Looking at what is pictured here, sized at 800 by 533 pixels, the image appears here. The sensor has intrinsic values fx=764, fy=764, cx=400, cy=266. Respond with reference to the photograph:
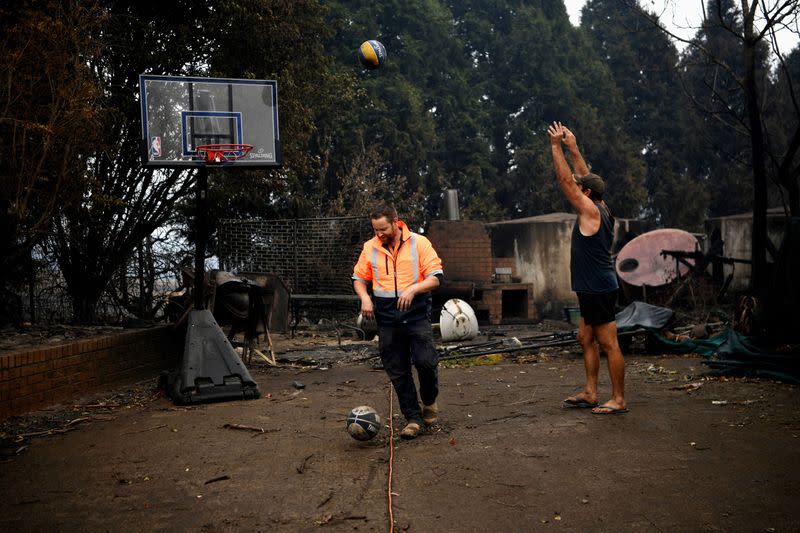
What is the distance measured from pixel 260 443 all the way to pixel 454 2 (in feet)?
125

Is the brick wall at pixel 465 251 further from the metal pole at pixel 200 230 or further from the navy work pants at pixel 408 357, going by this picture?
the navy work pants at pixel 408 357

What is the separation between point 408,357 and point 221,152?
390 centimetres

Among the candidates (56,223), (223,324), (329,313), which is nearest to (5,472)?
(223,324)

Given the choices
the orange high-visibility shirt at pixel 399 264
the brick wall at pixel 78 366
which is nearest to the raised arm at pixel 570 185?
the orange high-visibility shirt at pixel 399 264

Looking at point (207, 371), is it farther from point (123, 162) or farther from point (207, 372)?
point (123, 162)

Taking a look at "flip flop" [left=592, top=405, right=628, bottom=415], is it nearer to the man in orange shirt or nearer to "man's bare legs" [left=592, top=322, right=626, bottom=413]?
"man's bare legs" [left=592, top=322, right=626, bottom=413]

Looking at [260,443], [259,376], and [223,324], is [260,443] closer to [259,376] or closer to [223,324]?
[259,376]

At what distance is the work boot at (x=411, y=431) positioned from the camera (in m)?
5.48

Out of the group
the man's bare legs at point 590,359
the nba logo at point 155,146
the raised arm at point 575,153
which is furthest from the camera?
the nba logo at point 155,146

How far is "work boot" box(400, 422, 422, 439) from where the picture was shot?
5.48 metres

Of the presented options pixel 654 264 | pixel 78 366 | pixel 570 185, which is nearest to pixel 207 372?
pixel 78 366

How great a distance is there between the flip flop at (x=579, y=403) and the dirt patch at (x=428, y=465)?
19 cm

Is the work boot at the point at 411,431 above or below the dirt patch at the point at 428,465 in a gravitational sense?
above

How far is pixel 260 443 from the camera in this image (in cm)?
550
